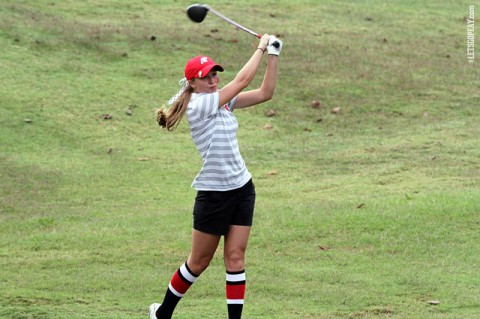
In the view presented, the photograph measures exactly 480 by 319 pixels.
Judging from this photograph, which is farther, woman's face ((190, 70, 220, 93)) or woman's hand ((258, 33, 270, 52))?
woman's hand ((258, 33, 270, 52))

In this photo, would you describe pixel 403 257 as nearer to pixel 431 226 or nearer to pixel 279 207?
pixel 431 226

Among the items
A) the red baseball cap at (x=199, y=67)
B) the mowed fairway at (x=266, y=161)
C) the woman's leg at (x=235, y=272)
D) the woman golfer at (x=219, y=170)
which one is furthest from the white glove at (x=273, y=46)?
the mowed fairway at (x=266, y=161)

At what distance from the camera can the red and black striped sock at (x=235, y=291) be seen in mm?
7113

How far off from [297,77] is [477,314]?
11701 mm

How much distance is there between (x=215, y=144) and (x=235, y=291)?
Result: 3.63 ft

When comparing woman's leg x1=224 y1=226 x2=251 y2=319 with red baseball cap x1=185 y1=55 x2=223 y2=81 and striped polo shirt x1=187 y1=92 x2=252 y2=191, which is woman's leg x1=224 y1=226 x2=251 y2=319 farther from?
red baseball cap x1=185 y1=55 x2=223 y2=81

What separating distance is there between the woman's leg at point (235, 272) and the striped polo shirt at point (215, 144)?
15.7 inches

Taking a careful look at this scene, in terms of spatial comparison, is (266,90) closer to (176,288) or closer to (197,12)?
(197,12)

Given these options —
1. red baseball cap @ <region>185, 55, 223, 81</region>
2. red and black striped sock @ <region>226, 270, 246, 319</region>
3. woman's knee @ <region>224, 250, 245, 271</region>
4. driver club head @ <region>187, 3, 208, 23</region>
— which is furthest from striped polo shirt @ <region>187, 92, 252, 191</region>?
driver club head @ <region>187, 3, 208, 23</region>

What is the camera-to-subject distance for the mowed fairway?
8852 mm

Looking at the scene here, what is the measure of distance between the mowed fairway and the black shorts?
1006mm

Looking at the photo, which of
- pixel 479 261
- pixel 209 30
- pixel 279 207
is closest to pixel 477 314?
pixel 479 261

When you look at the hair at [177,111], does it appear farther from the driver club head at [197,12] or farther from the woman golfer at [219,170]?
the driver club head at [197,12]

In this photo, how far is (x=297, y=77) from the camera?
19156 millimetres
